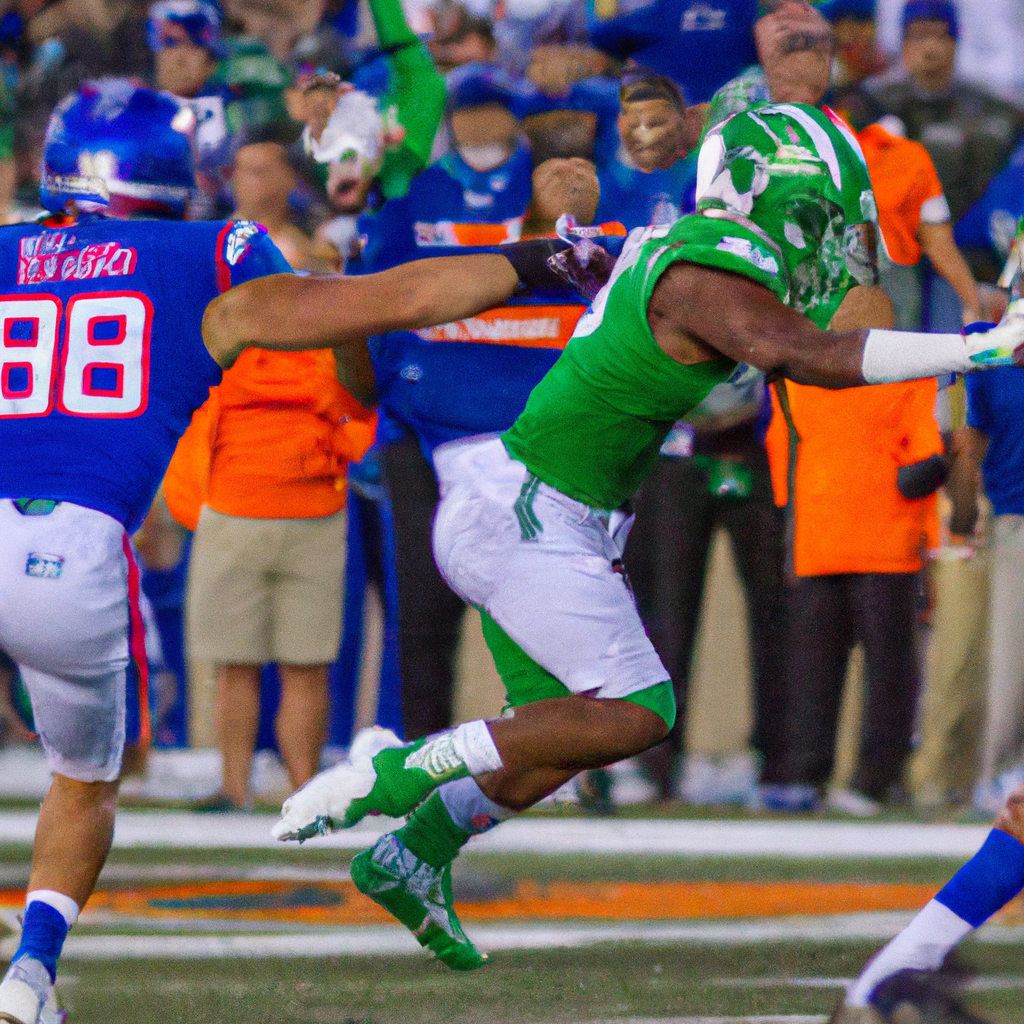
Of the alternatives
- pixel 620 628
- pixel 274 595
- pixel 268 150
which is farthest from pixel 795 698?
pixel 268 150

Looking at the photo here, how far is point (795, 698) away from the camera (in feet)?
16.8

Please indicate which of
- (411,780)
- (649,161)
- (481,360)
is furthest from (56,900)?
(649,161)

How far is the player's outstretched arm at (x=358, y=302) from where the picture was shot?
3.03 meters

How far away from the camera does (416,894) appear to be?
3342mm

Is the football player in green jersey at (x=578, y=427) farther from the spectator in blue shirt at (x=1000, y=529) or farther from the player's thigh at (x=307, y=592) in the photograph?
the player's thigh at (x=307, y=592)

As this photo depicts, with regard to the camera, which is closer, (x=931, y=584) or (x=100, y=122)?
(x=100, y=122)

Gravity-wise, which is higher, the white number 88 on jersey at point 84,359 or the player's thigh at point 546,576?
the white number 88 on jersey at point 84,359

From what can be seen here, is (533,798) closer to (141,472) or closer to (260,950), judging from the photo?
(260,950)

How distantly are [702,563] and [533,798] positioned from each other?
79.3 inches

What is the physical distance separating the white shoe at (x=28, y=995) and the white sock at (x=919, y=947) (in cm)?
150

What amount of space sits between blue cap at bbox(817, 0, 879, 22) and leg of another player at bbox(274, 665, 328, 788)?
299cm

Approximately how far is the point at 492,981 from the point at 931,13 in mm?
3785

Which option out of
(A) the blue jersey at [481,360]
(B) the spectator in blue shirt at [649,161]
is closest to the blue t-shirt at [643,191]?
(B) the spectator in blue shirt at [649,161]

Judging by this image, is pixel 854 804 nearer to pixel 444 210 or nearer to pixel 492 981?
pixel 492 981
